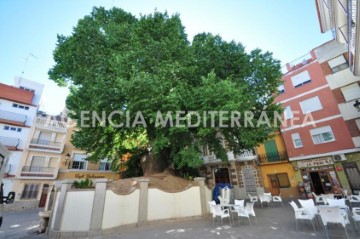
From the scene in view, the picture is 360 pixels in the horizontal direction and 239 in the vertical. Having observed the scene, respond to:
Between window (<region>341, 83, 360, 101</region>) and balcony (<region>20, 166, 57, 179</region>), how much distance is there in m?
31.0

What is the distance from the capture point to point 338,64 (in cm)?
1647

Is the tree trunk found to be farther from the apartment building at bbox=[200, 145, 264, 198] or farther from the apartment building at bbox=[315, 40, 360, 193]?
the apartment building at bbox=[315, 40, 360, 193]

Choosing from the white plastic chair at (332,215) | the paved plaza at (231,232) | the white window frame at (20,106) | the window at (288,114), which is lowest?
the paved plaza at (231,232)

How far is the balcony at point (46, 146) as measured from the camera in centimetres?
2141

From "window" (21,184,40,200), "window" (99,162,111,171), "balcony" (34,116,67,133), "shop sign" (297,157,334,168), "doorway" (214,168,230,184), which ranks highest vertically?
"balcony" (34,116,67,133)

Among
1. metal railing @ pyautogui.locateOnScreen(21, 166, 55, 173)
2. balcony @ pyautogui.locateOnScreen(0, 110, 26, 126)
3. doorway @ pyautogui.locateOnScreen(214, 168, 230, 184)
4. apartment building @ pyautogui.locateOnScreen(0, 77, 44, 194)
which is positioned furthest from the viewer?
doorway @ pyautogui.locateOnScreen(214, 168, 230, 184)

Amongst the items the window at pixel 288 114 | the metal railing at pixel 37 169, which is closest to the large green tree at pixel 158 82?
the window at pixel 288 114

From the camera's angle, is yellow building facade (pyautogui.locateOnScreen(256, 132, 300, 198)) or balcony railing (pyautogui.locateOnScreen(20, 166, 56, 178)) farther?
balcony railing (pyautogui.locateOnScreen(20, 166, 56, 178))

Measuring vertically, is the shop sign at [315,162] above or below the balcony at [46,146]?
below

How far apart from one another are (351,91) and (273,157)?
8925 millimetres

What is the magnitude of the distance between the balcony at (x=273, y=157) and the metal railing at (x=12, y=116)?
27995mm

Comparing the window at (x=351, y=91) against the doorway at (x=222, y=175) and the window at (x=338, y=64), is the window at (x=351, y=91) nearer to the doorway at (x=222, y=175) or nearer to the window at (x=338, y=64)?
the window at (x=338, y=64)

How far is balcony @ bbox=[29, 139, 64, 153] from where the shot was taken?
21406 millimetres

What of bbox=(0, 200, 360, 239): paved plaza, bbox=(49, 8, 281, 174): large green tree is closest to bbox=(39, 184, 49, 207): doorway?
bbox=(49, 8, 281, 174): large green tree
